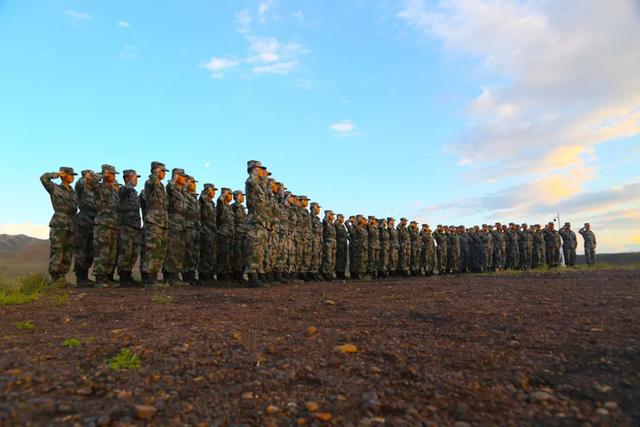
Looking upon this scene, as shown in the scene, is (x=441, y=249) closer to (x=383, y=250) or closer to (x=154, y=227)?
(x=383, y=250)

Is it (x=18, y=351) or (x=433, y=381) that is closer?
(x=433, y=381)

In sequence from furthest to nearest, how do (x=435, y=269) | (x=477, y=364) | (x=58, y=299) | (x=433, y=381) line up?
(x=435, y=269)
(x=58, y=299)
(x=477, y=364)
(x=433, y=381)

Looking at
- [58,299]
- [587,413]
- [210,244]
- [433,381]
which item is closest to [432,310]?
[433,381]

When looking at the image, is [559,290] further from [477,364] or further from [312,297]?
[477,364]

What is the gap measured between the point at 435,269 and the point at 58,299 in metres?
18.9

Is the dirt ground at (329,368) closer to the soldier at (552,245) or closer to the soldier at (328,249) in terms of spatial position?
the soldier at (328,249)

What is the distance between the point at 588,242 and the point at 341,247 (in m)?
15.0

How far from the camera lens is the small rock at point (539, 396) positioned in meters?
2.51

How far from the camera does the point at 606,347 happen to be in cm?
Result: 345

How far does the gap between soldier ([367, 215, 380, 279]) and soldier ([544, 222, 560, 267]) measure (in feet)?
37.0

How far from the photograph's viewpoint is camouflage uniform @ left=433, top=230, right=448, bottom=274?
872 inches

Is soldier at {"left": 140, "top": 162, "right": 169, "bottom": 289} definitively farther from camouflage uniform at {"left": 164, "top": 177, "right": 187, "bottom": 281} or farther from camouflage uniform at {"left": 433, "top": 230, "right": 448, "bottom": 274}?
camouflage uniform at {"left": 433, "top": 230, "right": 448, "bottom": 274}

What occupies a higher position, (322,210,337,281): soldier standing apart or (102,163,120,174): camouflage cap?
(102,163,120,174): camouflage cap

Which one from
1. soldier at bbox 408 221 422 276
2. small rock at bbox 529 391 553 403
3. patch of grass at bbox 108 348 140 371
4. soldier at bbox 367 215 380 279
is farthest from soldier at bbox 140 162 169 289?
soldier at bbox 408 221 422 276
